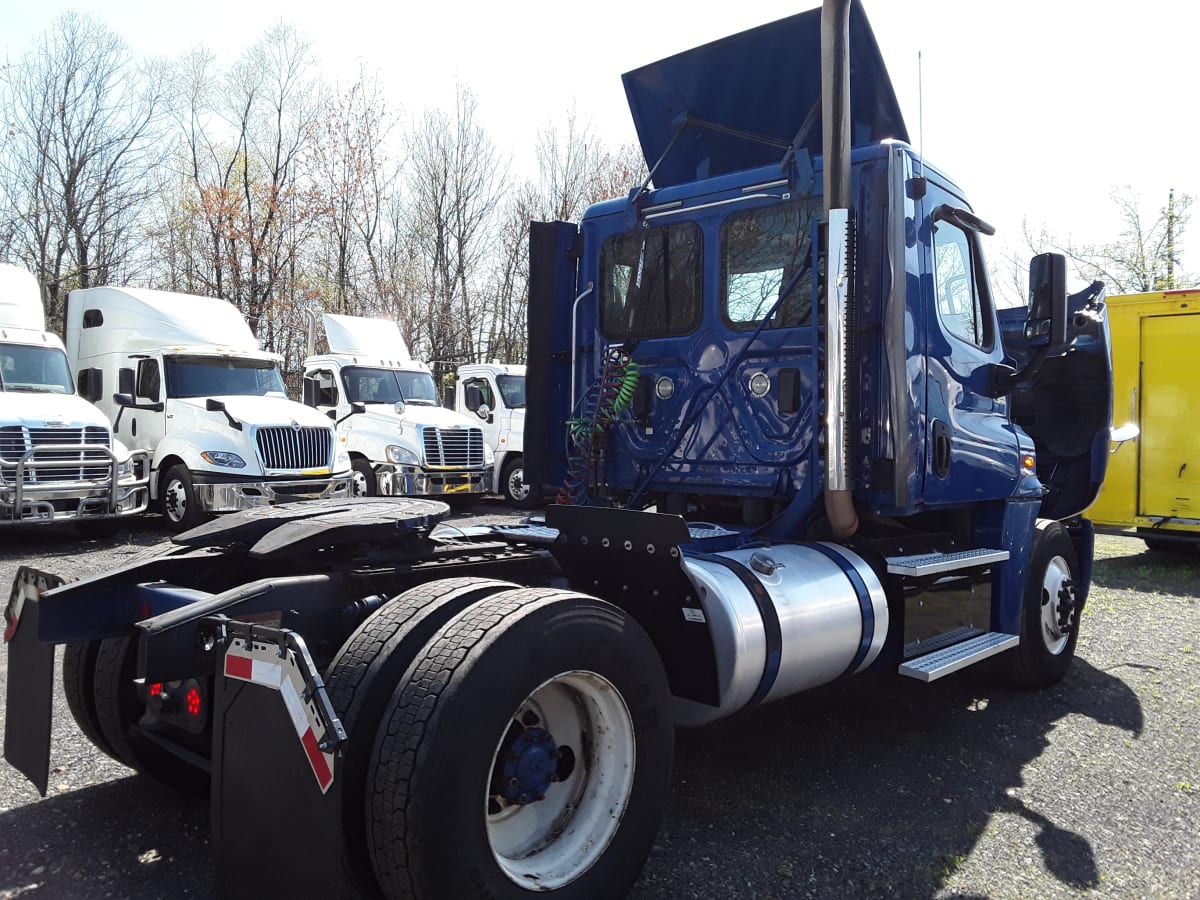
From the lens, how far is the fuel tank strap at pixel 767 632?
3.41 metres

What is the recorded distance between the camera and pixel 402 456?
14.5 metres

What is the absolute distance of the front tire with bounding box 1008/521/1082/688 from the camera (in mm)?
5230

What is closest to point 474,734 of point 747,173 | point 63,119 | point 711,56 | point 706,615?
point 706,615

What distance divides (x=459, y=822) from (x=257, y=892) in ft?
1.73

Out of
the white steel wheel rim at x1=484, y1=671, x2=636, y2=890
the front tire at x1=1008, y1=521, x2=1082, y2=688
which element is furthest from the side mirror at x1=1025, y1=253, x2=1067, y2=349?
the white steel wheel rim at x1=484, y1=671, x2=636, y2=890

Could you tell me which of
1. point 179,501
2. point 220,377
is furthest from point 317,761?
point 220,377

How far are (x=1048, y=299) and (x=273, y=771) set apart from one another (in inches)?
166

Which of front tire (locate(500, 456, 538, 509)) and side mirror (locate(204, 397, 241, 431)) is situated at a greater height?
side mirror (locate(204, 397, 241, 431))

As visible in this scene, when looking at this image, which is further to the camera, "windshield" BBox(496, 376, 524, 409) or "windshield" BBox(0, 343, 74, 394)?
"windshield" BBox(496, 376, 524, 409)

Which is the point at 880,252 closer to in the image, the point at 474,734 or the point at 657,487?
the point at 657,487

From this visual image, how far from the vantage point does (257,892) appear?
7.46ft

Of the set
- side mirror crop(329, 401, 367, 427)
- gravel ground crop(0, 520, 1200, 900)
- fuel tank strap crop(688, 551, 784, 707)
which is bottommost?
gravel ground crop(0, 520, 1200, 900)

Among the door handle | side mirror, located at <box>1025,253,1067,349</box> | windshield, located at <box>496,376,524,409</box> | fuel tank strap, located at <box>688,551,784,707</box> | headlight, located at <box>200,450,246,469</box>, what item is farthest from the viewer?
windshield, located at <box>496,376,524,409</box>

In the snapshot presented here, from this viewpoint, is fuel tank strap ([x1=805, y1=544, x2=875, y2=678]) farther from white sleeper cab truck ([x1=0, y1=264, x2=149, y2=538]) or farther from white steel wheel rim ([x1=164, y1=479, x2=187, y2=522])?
white steel wheel rim ([x1=164, y1=479, x2=187, y2=522])
